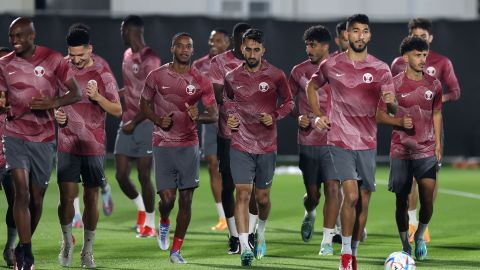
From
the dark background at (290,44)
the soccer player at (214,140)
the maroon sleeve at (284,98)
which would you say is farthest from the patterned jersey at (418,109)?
the dark background at (290,44)

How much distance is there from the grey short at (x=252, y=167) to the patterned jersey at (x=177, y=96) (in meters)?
0.47

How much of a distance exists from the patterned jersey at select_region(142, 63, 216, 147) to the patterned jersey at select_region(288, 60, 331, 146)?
150cm

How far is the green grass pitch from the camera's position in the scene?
13.2 metres

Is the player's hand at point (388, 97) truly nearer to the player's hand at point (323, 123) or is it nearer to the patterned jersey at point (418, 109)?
the player's hand at point (323, 123)

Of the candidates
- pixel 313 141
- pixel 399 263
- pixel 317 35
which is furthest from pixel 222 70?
pixel 399 263

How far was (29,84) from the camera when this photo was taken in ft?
39.5

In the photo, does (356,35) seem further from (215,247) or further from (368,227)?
(368,227)

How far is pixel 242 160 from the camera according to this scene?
13.3m

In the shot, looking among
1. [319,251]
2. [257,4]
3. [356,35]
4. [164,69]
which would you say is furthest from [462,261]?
[257,4]

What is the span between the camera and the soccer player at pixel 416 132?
13.3 metres

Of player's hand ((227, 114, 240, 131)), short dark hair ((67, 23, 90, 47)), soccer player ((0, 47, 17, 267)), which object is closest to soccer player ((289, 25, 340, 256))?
player's hand ((227, 114, 240, 131))

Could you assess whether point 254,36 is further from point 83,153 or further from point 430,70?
point 430,70

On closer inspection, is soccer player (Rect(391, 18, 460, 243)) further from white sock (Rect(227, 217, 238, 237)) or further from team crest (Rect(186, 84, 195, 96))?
team crest (Rect(186, 84, 195, 96))

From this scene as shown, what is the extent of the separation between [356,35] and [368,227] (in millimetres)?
4902
